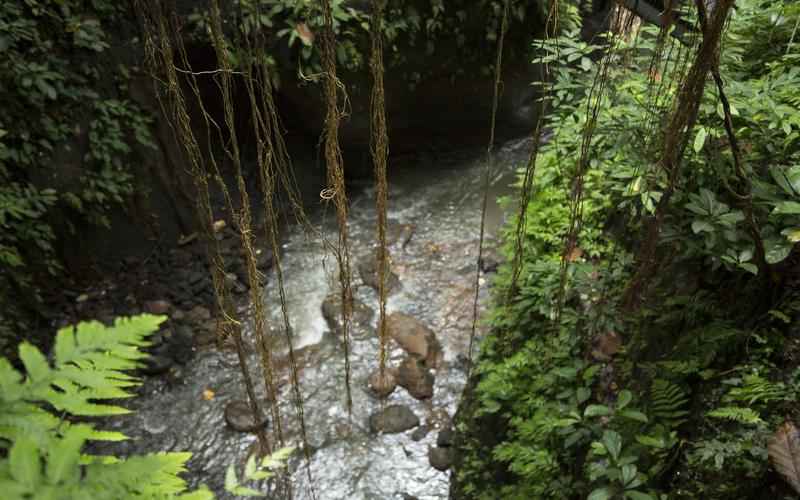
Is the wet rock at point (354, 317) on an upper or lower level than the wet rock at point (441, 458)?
upper

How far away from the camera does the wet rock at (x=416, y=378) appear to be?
13.0ft

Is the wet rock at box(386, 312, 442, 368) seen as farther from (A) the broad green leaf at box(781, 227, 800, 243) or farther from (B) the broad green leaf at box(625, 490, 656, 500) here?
(A) the broad green leaf at box(781, 227, 800, 243)

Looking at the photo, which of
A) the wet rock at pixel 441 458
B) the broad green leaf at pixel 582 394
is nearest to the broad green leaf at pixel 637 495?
the broad green leaf at pixel 582 394

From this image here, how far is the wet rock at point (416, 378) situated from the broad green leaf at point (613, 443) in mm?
2296

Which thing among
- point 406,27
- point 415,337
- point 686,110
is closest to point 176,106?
point 686,110

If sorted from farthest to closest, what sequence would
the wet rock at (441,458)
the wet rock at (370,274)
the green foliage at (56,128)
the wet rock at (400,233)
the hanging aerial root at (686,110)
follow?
1. the wet rock at (400,233)
2. the wet rock at (370,274)
3. the green foliage at (56,128)
4. the wet rock at (441,458)
5. the hanging aerial root at (686,110)

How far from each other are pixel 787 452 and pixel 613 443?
19.7 inches

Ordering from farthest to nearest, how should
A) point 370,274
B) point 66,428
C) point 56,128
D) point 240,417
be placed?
point 370,274 < point 56,128 < point 240,417 < point 66,428

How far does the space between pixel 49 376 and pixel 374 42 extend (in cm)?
141

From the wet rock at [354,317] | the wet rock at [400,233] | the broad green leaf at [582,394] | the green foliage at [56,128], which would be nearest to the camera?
the broad green leaf at [582,394]

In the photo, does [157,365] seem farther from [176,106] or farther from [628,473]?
[628,473]

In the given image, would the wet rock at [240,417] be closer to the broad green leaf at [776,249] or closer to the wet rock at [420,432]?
the wet rock at [420,432]

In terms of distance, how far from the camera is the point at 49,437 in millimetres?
887

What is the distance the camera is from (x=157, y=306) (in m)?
4.63
